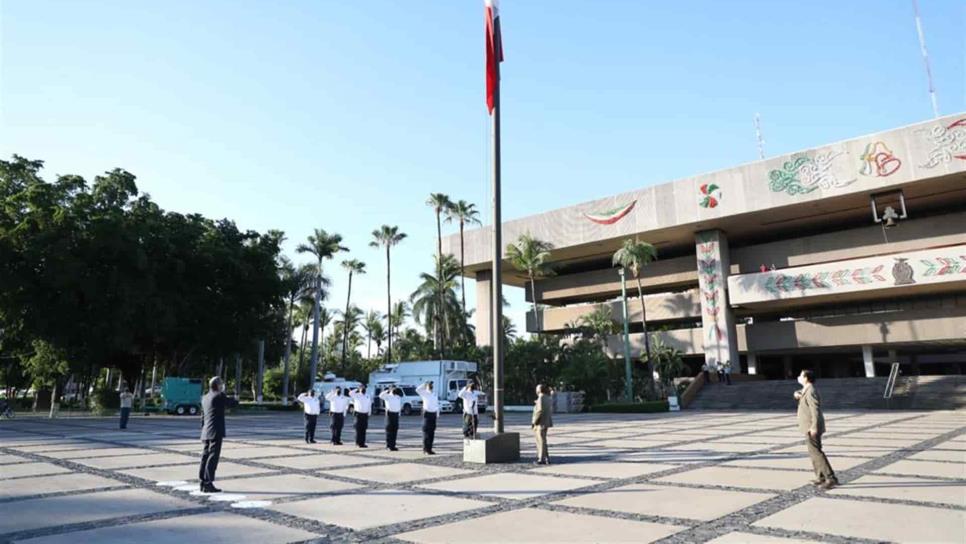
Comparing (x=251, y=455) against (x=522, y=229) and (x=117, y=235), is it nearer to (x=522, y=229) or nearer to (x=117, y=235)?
(x=117, y=235)

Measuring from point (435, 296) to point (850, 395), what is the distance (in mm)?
32988

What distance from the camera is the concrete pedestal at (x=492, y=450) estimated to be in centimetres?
1115

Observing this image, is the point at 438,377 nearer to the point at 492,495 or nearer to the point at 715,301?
the point at 715,301

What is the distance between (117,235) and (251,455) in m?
23.6

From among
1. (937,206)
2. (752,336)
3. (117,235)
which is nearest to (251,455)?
(117,235)

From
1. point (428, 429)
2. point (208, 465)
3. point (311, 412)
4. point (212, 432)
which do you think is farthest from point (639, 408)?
point (208, 465)

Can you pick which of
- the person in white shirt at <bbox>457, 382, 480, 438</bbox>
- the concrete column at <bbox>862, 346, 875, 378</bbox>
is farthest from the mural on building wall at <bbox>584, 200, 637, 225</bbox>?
the person in white shirt at <bbox>457, 382, 480, 438</bbox>

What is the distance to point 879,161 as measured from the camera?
35.5 metres

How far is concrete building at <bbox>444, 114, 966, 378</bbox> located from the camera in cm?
3584

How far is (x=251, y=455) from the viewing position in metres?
12.5

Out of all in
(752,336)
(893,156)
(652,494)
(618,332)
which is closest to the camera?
(652,494)

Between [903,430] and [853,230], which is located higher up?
[853,230]

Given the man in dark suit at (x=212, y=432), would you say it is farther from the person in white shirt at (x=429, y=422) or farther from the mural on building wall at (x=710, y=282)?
the mural on building wall at (x=710, y=282)

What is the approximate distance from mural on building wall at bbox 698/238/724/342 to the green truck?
34.4m
